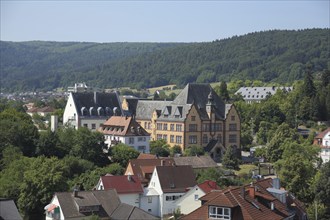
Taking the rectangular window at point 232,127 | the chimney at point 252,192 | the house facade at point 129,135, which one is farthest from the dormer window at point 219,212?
the rectangular window at point 232,127

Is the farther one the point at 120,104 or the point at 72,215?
the point at 120,104

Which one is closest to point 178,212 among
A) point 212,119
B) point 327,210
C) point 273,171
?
point 327,210

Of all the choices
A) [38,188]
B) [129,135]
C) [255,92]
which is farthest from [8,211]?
[255,92]

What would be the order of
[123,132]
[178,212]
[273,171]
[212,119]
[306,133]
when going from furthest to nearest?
1. [306,133]
2. [212,119]
3. [123,132]
4. [273,171]
5. [178,212]

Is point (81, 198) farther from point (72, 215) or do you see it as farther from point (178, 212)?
point (178, 212)

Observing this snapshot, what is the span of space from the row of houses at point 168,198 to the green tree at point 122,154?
6.51ft

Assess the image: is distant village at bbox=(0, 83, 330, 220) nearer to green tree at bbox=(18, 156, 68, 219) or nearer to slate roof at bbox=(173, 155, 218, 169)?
slate roof at bbox=(173, 155, 218, 169)

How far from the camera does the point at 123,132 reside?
71.5m

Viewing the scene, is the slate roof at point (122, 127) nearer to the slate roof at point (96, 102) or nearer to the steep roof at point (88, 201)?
the slate roof at point (96, 102)

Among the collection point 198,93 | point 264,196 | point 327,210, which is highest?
point 198,93

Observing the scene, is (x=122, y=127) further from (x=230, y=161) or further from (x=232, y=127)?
(x=232, y=127)

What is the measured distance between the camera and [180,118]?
253 ft

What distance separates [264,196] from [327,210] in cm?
1645

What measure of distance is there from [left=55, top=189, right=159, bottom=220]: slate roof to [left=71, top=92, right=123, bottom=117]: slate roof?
3416 centimetres
